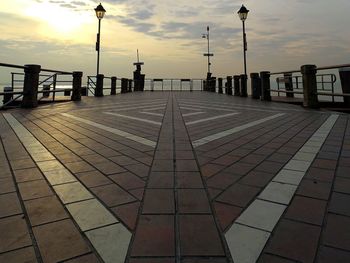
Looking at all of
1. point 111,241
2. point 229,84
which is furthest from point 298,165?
point 229,84

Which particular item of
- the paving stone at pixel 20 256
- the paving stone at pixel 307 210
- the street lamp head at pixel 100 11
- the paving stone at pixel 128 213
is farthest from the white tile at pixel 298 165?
the street lamp head at pixel 100 11

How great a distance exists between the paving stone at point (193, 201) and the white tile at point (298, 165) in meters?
1.34

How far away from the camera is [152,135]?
5.35 meters

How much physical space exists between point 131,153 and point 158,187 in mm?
1351

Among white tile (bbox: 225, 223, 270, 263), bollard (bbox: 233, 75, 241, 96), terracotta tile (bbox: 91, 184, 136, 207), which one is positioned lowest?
white tile (bbox: 225, 223, 270, 263)

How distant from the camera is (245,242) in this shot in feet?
6.01

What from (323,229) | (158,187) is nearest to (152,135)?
(158,187)

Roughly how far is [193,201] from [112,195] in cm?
75

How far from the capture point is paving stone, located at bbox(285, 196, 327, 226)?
83.9 inches

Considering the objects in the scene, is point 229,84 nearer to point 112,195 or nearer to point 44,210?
point 112,195

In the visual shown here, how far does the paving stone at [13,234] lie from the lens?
5.87ft

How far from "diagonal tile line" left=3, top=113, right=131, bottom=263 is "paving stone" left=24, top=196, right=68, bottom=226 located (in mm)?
64

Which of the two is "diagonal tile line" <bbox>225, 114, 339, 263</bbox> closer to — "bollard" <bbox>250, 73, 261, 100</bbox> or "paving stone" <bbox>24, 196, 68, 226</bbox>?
"paving stone" <bbox>24, 196, 68, 226</bbox>

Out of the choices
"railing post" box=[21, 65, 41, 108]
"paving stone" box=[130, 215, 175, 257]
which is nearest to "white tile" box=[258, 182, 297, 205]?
"paving stone" box=[130, 215, 175, 257]
